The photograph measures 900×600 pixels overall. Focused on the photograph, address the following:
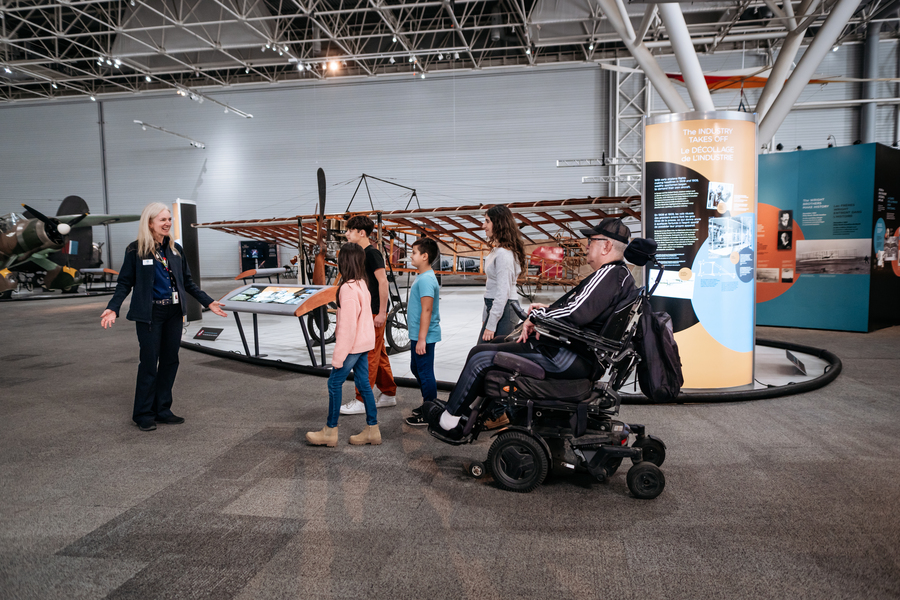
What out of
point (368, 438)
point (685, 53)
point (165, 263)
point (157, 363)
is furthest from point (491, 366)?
point (685, 53)

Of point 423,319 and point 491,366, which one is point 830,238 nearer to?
point 423,319

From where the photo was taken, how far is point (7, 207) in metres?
24.6

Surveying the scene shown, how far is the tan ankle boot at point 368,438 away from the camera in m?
3.69

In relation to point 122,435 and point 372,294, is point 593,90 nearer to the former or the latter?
point 372,294

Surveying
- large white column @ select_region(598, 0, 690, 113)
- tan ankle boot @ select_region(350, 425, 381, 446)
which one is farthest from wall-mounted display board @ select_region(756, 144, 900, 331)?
tan ankle boot @ select_region(350, 425, 381, 446)

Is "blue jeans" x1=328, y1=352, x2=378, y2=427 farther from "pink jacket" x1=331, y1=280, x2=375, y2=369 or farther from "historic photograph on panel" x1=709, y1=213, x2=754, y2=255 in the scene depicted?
"historic photograph on panel" x1=709, y1=213, x2=754, y2=255

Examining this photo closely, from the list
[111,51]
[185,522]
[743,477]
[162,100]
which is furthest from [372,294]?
[162,100]

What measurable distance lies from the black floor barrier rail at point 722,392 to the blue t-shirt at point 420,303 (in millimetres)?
962

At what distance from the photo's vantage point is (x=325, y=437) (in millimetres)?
3664

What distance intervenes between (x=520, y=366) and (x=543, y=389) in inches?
7.0

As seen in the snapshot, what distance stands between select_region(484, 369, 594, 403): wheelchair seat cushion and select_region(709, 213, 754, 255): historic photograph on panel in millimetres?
2738

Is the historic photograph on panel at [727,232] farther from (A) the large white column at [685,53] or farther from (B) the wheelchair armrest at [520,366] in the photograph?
(B) the wheelchair armrest at [520,366]

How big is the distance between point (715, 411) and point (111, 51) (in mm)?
23213

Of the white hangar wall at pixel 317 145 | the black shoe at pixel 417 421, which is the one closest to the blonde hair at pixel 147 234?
the black shoe at pixel 417 421
